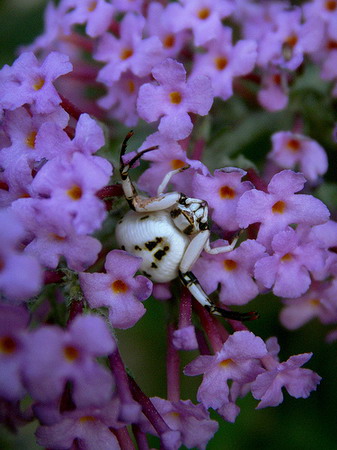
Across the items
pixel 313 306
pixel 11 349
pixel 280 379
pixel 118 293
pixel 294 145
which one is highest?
pixel 11 349

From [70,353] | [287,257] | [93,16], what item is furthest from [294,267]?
[93,16]

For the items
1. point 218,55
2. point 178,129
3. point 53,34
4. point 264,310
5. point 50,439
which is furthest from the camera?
point 264,310

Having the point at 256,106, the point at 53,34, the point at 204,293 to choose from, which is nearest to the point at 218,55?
the point at 256,106

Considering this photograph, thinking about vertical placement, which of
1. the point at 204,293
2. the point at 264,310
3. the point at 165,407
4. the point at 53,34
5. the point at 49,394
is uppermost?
the point at 53,34

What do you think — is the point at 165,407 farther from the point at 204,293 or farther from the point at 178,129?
the point at 178,129

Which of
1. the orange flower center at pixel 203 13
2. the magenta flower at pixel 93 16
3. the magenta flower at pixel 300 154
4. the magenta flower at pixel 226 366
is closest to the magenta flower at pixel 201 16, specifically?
the orange flower center at pixel 203 13

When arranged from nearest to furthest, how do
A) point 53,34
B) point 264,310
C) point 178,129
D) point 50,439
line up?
point 50,439
point 178,129
point 53,34
point 264,310

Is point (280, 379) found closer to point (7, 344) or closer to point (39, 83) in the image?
point (7, 344)
